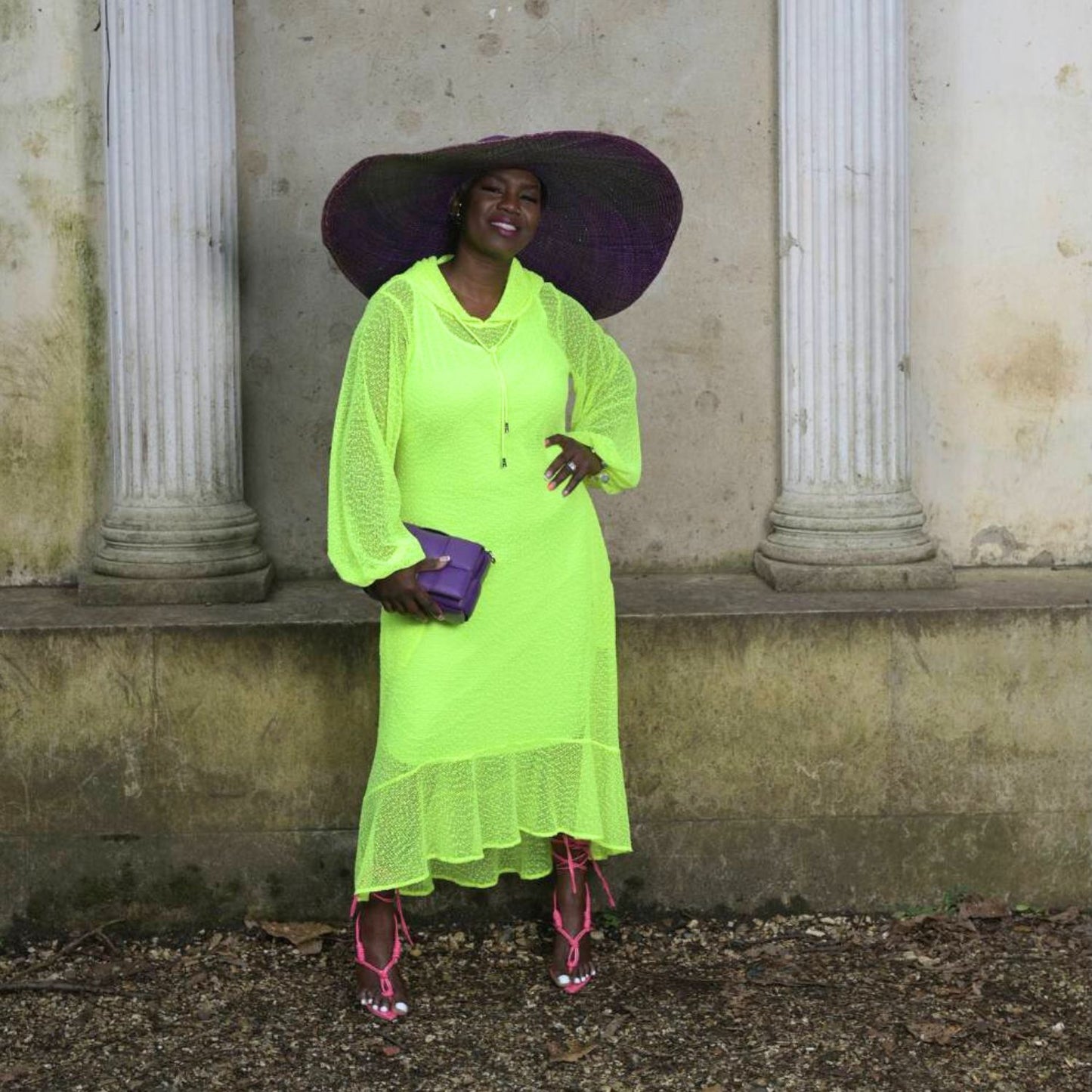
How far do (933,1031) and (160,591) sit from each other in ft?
8.40

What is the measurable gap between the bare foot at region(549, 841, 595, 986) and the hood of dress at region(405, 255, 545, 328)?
144cm

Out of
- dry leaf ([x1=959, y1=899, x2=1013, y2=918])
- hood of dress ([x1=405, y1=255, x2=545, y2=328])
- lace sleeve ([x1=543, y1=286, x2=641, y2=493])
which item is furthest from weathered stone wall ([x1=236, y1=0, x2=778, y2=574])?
dry leaf ([x1=959, y1=899, x2=1013, y2=918])

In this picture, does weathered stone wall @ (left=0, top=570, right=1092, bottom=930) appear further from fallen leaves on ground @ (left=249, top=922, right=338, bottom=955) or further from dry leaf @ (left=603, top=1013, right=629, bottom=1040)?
dry leaf @ (left=603, top=1013, right=629, bottom=1040)

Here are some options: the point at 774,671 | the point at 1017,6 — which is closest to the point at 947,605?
the point at 774,671

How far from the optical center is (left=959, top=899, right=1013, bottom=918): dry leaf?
17.5 ft

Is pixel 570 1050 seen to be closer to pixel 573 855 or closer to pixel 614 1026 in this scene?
pixel 614 1026

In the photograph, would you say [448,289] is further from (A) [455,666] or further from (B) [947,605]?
(B) [947,605]

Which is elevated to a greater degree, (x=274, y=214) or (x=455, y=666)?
(x=274, y=214)

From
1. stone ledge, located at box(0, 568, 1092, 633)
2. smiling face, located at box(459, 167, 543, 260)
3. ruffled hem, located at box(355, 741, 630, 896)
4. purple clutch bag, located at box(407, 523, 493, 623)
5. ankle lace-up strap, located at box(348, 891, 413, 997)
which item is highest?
smiling face, located at box(459, 167, 543, 260)

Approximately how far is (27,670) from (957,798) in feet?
9.02

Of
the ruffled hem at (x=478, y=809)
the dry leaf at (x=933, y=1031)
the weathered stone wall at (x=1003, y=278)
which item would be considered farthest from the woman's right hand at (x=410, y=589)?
the weathered stone wall at (x=1003, y=278)

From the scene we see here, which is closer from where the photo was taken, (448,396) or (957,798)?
(448,396)

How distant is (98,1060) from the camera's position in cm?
447

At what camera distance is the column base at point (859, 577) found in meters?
5.54
